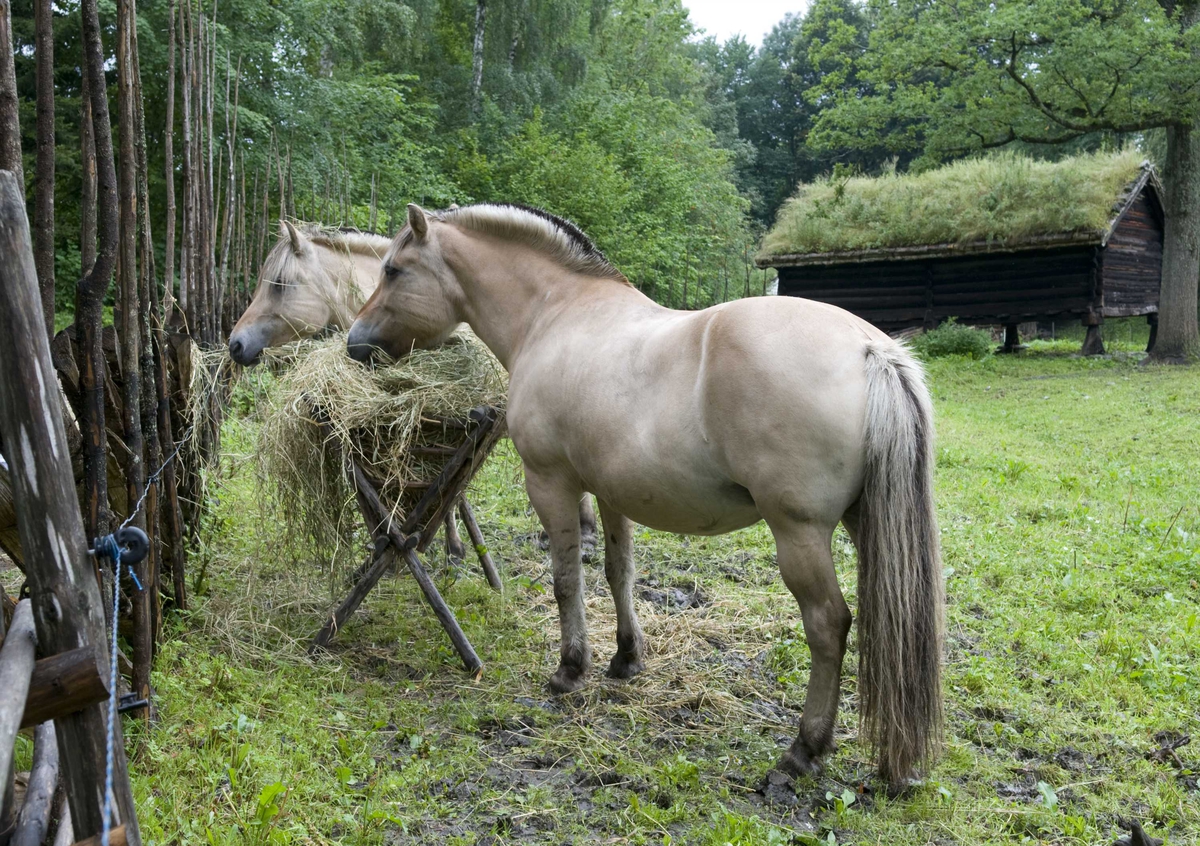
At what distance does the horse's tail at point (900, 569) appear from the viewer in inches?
106

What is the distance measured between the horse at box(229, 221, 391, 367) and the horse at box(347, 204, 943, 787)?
1.71 m

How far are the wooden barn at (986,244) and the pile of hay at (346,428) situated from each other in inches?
567

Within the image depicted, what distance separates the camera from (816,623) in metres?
2.92

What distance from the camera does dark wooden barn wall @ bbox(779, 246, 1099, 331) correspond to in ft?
51.8

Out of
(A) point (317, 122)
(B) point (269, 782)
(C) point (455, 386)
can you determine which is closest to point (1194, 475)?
(C) point (455, 386)

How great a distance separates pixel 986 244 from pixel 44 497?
16.9 meters

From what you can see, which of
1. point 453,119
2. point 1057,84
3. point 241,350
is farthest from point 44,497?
point 453,119

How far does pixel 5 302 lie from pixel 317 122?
13.6 metres

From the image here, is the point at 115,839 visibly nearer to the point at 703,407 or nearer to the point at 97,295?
the point at 97,295

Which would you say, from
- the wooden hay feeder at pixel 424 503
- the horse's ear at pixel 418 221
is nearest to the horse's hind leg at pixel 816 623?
the wooden hay feeder at pixel 424 503

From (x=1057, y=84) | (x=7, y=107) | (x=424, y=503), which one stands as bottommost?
(x=424, y=503)

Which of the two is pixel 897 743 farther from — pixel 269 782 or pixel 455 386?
pixel 455 386

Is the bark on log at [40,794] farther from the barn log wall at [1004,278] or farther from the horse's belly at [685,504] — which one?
the barn log wall at [1004,278]

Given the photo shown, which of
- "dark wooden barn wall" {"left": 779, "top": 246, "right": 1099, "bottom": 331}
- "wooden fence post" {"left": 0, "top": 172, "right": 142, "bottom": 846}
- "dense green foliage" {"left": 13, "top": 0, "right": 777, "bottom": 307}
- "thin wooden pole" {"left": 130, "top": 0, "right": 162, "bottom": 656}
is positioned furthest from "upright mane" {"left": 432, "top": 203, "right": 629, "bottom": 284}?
"dark wooden barn wall" {"left": 779, "top": 246, "right": 1099, "bottom": 331}
